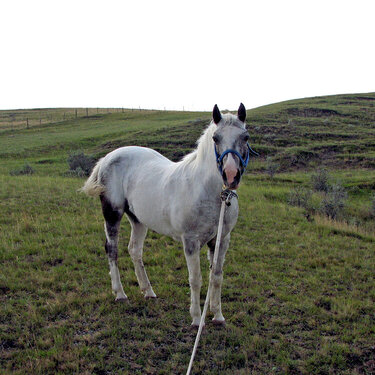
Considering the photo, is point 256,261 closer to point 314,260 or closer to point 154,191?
point 314,260

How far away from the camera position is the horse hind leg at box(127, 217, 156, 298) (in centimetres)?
497

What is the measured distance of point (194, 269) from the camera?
4.04 meters

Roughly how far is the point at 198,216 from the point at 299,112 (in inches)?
1387

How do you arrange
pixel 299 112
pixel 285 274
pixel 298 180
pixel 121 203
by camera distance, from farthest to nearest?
1. pixel 299 112
2. pixel 298 180
3. pixel 285 274
4. pixel 121 203

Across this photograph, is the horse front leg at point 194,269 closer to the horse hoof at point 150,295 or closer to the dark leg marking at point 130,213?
the horse hoof at point 150,295

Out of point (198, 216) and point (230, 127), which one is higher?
point (230, 127)

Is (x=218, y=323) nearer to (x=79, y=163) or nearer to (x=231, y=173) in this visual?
(x=231, y=173)

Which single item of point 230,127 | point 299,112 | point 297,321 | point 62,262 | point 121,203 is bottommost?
point 297,321

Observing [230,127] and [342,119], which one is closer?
[230,127]

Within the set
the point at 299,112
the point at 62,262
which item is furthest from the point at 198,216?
the point at 299,112

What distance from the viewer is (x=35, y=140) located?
3206cm

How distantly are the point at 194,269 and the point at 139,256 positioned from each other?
4.38 feet

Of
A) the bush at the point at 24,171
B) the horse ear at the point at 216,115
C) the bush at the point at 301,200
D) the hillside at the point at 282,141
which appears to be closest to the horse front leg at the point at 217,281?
the horse ear at the point at 216,115

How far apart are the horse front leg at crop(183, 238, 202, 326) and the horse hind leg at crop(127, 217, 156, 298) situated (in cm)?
93
